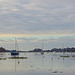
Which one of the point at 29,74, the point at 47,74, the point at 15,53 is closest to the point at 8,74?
the point at 29,74

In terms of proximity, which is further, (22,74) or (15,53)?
(15,53)

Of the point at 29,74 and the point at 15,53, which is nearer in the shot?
the point at 29,74

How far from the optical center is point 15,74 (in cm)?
4722

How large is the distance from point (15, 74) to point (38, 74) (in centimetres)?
504

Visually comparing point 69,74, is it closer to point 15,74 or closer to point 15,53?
point 15,74

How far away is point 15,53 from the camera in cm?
17212

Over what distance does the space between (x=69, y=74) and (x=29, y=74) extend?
8788 millimetres

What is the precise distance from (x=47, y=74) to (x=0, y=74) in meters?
10.4

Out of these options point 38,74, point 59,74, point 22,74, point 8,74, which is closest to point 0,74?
point 8,74

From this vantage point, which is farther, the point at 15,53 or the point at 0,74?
the point at 15,53

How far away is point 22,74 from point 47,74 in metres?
5.52

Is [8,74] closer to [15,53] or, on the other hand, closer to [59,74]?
[59,74]

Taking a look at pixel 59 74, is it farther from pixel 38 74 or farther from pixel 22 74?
pixel 22 74

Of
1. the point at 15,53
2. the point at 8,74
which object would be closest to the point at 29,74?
the point at 8,74
